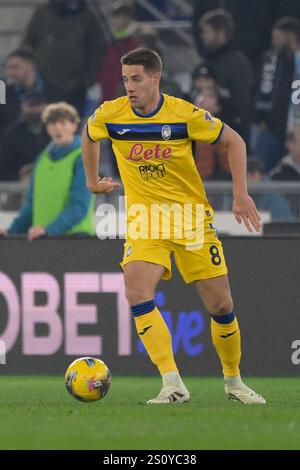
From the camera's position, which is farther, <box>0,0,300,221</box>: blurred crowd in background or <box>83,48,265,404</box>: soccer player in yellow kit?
<box>0,0,300,221</box>: blurred crowd in background

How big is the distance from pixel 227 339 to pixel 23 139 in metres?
6.23

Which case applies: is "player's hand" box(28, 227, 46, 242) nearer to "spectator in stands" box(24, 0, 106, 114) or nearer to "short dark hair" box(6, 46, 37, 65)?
"short dark hair" box(6, 46, 37, 65)

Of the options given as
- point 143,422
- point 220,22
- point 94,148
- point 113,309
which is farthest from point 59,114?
point 143,422

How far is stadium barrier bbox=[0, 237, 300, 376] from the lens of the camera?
11773 millimetres

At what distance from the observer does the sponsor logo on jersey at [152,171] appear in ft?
28.9

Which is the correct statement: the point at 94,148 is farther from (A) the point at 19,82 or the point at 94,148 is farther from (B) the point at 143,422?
(A) the point at 19,82

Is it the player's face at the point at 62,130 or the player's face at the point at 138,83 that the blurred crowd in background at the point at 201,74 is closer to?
the player's face at the point at 62,130

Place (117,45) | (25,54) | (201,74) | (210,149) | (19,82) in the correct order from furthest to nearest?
(117,45)
(19,82)
(25,54)
(201,74)
(210,149)

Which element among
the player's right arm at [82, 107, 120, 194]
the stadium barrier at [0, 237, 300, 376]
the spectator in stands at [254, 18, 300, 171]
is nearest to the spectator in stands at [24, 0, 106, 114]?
the spectator in stands at [254, 18, 300, 171]

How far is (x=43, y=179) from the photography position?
1240 cm

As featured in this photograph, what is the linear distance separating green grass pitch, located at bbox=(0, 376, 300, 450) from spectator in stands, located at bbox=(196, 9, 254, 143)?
471cm

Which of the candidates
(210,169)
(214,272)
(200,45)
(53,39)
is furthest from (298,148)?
(214,272)

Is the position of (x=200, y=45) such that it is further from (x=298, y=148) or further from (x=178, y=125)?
(x=178, y=125)

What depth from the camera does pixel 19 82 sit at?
1500 centimetres
